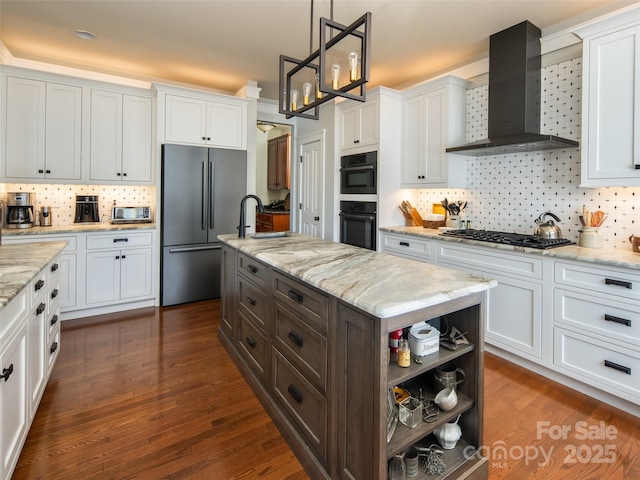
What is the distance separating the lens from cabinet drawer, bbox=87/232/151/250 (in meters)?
3.52

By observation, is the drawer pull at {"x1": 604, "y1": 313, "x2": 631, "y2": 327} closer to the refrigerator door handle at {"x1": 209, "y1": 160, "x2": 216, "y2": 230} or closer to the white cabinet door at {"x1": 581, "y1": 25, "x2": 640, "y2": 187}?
the white cabinet door at {"x1": 581, "y1": 25, "x2": 640, "y2": 187}

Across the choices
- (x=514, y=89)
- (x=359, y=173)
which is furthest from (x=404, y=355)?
(x=359, y=173)

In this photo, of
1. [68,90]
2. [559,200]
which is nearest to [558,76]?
[559,200]

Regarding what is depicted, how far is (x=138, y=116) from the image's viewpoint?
3908 millimetres

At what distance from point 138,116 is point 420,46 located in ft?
10.4

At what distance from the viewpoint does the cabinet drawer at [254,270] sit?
2.04 meters

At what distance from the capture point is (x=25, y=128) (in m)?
3.37

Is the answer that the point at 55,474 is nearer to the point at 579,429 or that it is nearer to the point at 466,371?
the point at 466,371

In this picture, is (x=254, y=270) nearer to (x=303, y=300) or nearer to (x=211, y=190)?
(x=303, y=300)

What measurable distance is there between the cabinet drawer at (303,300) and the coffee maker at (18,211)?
10.3ft

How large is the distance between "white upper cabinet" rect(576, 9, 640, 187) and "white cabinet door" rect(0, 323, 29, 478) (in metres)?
3.42

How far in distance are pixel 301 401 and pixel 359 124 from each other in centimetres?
337

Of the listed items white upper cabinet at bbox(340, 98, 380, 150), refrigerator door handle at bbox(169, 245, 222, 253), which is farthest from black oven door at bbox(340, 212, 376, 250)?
refrigerator door handle at bbox(169, 245, 222, 253)

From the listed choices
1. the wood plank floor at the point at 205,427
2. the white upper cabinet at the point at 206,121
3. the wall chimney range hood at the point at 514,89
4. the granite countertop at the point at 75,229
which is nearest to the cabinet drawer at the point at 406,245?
the wall chimney range hood at the point at 514,89
